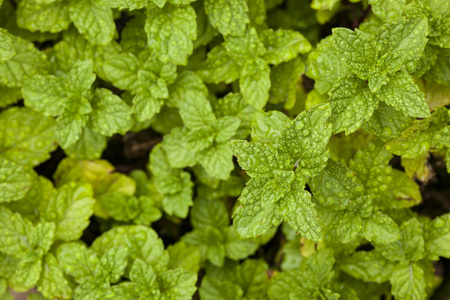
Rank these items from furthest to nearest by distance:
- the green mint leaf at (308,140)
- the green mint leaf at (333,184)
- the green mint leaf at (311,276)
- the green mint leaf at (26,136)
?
the green mint leaf at (26,136) → the green mint leaf at (311,276) → the green mint leaf at (333,184) → the green mint leaf at (308,140)

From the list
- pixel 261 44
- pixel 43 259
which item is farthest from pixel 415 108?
pixel 43 259

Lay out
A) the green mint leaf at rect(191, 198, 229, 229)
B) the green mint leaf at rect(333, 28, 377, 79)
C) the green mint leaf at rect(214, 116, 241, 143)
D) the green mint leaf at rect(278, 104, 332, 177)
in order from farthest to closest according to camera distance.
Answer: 1. the green mint leaf at rect(191, 198, 229, 229)
2. the green mint leaf at rect(214, 116, 241, 143)
3. the green mint leaf at rect(333, 28, 377, 79)
4. the green mint leaf at rect(278, 104, 332, 177)

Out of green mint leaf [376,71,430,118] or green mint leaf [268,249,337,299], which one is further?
green mint leaf [268,249,337,299]

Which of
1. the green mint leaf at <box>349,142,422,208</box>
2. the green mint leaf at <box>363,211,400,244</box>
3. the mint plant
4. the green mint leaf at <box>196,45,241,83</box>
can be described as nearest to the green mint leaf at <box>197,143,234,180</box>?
the mint plant

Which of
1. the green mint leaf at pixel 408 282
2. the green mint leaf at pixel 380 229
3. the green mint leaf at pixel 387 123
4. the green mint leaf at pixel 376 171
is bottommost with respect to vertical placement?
the green mint leaf at pixel 408 282

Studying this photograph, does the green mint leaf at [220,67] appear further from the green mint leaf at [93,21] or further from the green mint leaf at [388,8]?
the green mint leaf at [388,8]

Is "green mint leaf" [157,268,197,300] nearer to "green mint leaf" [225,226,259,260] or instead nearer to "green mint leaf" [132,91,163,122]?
"green mint leaf" [225,226,259,260]

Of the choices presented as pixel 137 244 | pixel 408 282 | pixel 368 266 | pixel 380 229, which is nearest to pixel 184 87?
pixel 137 244

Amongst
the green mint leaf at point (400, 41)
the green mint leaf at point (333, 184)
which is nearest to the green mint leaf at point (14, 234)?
the green mint leaf at point (333, 184)
